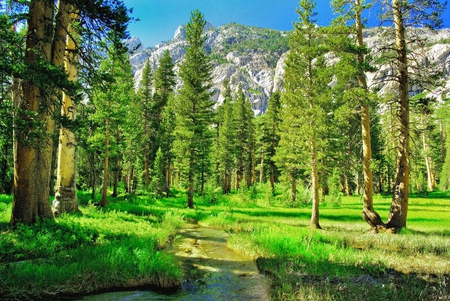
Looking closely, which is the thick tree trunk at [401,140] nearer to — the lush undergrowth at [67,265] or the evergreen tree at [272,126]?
the lush undergrowth at [67,265]

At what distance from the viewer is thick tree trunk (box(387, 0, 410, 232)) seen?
1477cm

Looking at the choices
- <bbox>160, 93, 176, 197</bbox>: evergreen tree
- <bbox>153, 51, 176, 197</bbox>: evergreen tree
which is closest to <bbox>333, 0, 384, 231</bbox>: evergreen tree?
<bbox>160, 93, 176, 197</bbox>: evergreen tree

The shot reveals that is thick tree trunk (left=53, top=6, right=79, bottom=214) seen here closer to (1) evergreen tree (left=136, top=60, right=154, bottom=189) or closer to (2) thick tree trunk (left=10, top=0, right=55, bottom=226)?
(2) thick tree trunk (left=10, top=0, right=55, bottom=226)

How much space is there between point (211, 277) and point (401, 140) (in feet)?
40.4

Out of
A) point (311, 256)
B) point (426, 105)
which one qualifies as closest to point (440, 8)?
point (426, 105)

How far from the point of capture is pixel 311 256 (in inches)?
389

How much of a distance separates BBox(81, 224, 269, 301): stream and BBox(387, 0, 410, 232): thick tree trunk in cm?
895

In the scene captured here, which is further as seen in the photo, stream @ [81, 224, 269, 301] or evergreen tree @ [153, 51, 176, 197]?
evergreen tree @ [153, 51, 176, 197]

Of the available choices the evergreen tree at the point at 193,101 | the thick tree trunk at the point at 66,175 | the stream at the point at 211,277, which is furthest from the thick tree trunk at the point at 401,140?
the evergreen tree at the point at 193,101

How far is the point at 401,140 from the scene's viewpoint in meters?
14.9

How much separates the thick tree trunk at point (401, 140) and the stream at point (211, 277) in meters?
8.95

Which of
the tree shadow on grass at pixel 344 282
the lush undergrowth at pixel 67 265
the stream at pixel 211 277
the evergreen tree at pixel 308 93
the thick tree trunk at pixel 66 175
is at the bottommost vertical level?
the stream at pixel 211 277

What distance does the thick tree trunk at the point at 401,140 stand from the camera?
14.8 meters

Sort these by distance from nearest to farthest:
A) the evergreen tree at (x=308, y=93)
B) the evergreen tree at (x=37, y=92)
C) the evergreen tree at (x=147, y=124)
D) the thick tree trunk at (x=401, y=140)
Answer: the evergreen tree at (x=37, y=92) → the thick tree trunk at (x=401, y=140) → the evergreen tree at (x=308, y=93) → the evergreen tree at (x=147, y=124)
